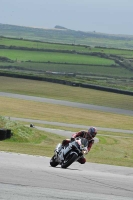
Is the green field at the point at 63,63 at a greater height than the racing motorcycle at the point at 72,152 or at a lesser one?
lesser

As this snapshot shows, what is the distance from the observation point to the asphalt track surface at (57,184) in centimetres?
1068

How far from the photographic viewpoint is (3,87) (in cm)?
6925

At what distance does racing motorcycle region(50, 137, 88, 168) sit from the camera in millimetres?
15781

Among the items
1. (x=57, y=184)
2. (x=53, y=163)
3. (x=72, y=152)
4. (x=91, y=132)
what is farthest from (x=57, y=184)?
(x=53, y=163)

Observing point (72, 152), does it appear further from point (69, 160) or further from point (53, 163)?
point (53, 163)

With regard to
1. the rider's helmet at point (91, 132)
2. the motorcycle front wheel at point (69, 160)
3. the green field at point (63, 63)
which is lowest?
the green field at point (63, 63)

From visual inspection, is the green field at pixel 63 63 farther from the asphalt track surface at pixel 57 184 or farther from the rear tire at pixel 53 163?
the asphalt track surface at pixel 57 184

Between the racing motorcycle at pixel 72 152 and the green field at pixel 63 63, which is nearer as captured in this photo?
the racing motorcycle at pixel 72 152

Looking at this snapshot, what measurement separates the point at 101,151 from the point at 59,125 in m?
15.9

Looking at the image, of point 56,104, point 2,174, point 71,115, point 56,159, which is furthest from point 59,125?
point 2,174

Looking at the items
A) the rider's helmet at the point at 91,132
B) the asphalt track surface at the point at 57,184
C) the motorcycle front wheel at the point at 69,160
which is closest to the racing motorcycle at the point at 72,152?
the motorcycle front wheel at the point at 69,160

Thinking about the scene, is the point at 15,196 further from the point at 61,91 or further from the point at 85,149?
the point at 61,91

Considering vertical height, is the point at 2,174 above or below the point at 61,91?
above

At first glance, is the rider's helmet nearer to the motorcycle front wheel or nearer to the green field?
the motorcycle front wheel
